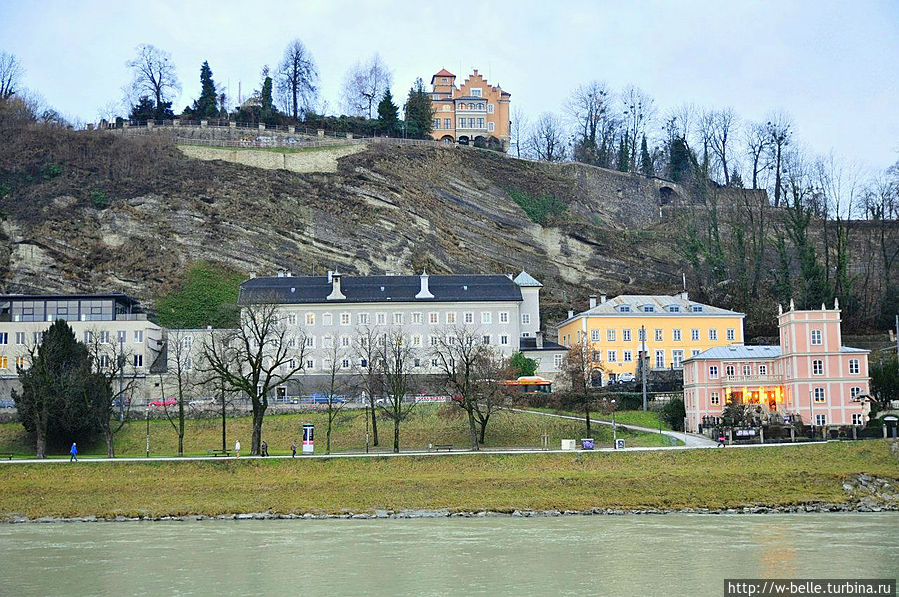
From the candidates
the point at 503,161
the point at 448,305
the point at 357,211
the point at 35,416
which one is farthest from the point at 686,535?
the point at 503,161

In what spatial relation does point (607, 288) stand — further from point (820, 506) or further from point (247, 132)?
point (820, 506)

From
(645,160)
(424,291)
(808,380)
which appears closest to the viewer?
(808,380)

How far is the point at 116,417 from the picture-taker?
62.5m

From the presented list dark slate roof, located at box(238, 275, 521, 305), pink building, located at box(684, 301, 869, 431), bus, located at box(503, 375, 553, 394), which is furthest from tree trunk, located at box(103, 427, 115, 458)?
pink building, located at box(684, 301, 869, 431)

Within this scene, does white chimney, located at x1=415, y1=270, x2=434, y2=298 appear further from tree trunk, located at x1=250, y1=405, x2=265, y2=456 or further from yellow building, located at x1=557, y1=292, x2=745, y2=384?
tree trunk, located at x1=250, y1=405, x2=265, y2=456

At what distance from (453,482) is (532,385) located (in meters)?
26.0

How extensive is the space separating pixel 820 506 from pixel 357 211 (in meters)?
66.0

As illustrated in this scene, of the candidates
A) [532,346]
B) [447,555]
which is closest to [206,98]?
[532,346]

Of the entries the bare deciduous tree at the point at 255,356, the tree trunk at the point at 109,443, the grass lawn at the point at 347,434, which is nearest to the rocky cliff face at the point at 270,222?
the bare deciduous tree at the point at 255,356

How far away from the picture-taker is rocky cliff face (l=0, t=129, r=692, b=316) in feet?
297

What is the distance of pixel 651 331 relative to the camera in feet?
261

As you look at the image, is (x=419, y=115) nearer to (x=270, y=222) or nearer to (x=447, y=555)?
(x=270, y=222)

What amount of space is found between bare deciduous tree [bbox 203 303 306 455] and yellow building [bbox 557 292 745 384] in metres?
23.0

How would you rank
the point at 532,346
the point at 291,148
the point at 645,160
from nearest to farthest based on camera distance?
the point at 532,346
the point at 291,148
the point at 645,160
